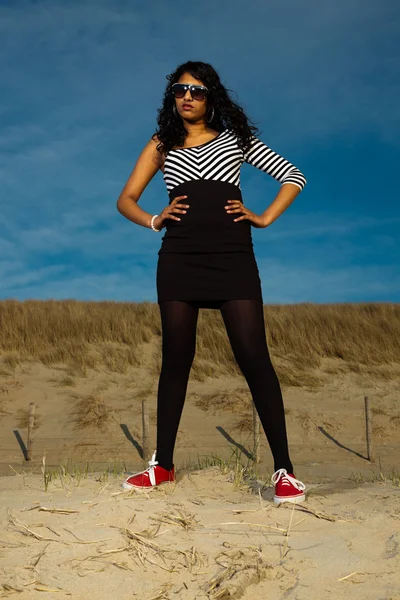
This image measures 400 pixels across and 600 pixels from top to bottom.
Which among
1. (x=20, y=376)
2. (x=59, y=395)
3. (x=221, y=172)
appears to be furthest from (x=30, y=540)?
(x=20, y=376)

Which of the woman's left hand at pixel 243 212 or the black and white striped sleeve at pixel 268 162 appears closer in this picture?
the woman's left hand at pixel 243 212

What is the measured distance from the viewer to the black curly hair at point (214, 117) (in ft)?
10.7

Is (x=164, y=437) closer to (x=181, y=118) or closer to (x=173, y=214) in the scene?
(x=173, y=214)

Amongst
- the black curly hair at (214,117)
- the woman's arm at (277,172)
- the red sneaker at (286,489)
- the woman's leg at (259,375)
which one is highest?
the black curly hair at (214,117)

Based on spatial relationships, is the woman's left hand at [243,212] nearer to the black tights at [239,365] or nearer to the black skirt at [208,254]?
the black skirt at [208,254]

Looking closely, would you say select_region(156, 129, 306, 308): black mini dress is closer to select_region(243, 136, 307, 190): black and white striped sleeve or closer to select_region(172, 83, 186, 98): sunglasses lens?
select_region(243, 136, 307, 190): black and white striped sleeve

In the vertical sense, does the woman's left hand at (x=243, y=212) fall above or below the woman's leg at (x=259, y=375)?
above

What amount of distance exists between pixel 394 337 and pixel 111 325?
6717mm

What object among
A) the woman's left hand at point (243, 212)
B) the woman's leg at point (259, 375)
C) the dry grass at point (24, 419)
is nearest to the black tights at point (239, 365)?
A: the woman's leg at point (259, 375)

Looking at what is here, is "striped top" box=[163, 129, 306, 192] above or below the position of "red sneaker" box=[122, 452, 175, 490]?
above

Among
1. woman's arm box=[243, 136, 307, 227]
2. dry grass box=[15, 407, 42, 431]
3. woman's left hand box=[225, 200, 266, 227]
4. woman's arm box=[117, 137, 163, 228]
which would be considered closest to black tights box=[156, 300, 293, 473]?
woman's left hand box=[225, 200, 266, 227]

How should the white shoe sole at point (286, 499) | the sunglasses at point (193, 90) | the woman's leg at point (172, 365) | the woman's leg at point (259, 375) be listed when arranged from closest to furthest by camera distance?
the white shoe sole at point (286, 499)
the woman's leg at point (259, 375)
the woman's leg at point (172, 365)
the sunglasses at point (193, 90)

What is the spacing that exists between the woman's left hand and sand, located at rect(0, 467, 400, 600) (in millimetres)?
1310

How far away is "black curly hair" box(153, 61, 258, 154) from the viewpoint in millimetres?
3268
